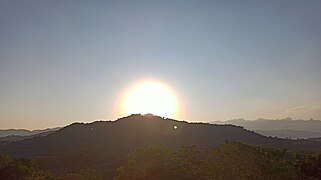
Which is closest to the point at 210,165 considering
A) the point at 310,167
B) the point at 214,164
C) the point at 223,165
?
the point at 214,164

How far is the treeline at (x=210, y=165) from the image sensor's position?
33969mm

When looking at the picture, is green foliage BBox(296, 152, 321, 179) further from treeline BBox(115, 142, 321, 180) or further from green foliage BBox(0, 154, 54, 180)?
green foliage BBox(0, 154, 54, 180)

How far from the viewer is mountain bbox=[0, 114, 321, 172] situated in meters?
126

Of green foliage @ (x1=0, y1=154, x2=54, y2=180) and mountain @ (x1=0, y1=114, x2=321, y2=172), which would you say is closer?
green foliage @ (x1=0, y1=154, x2=54, y2=180)

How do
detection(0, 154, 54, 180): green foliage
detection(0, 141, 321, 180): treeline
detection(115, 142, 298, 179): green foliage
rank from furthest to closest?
detection(0, 154, 54, 180): green foliage < detection(0, 141, 321, 180): treeline < detection(115, 142, 298, 179): green foliage

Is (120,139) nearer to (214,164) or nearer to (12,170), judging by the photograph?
(12,170)

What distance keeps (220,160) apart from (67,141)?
117113 mm

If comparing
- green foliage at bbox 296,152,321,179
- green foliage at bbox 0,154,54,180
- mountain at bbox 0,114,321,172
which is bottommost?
green foliage at bbox 296,152,321,179

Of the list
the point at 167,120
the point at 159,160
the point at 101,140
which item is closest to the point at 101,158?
the point at 101,140

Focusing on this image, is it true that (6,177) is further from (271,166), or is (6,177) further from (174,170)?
(271,166)

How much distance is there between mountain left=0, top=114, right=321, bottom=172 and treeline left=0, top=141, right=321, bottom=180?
61846 millimetres

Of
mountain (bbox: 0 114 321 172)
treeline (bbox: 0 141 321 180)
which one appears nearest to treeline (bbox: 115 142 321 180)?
treeline (bbox: 0 141 321 180)

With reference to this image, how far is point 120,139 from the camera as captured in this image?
467 feet

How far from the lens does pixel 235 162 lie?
33.8 meters
